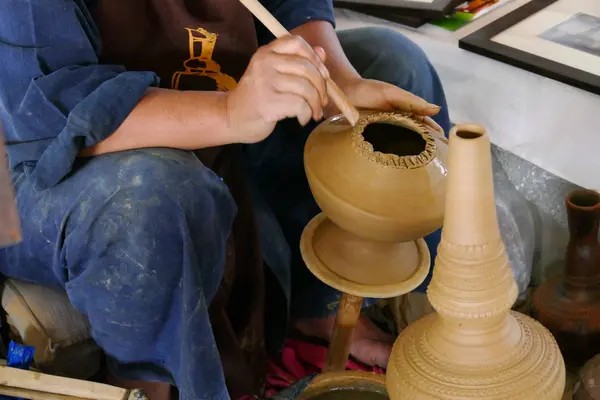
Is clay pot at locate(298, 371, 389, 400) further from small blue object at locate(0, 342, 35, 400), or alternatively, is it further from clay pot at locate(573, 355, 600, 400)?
small blue object at locate(0, 342, 35, 400)

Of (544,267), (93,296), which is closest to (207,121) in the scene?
(93,296)

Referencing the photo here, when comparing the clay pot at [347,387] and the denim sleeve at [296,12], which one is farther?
the denim sleeve at [296,12]

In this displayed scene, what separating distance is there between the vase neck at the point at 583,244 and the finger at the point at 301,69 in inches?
20.8

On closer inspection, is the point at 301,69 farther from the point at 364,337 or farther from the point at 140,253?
the point at 364,337

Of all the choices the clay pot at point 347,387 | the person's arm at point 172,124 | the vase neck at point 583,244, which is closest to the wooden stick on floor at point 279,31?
the person's arm at point 172,124

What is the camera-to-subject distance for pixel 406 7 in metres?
1.65

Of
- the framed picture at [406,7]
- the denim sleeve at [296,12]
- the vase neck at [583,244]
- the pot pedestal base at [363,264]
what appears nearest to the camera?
the pot pedestal base at [363,264]

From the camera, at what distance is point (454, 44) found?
157 cm

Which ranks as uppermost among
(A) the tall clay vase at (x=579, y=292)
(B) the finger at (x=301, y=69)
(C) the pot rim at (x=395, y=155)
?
(B) the finger at (x=301, y=69)

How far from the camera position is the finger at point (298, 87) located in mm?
938

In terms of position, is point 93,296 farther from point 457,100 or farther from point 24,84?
point 457,100

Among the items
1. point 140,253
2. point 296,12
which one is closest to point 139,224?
point 140,253

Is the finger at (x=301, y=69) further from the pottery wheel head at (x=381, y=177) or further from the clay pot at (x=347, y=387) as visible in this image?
the clay pot at (x=347, y=387)

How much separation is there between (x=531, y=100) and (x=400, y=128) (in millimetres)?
552
